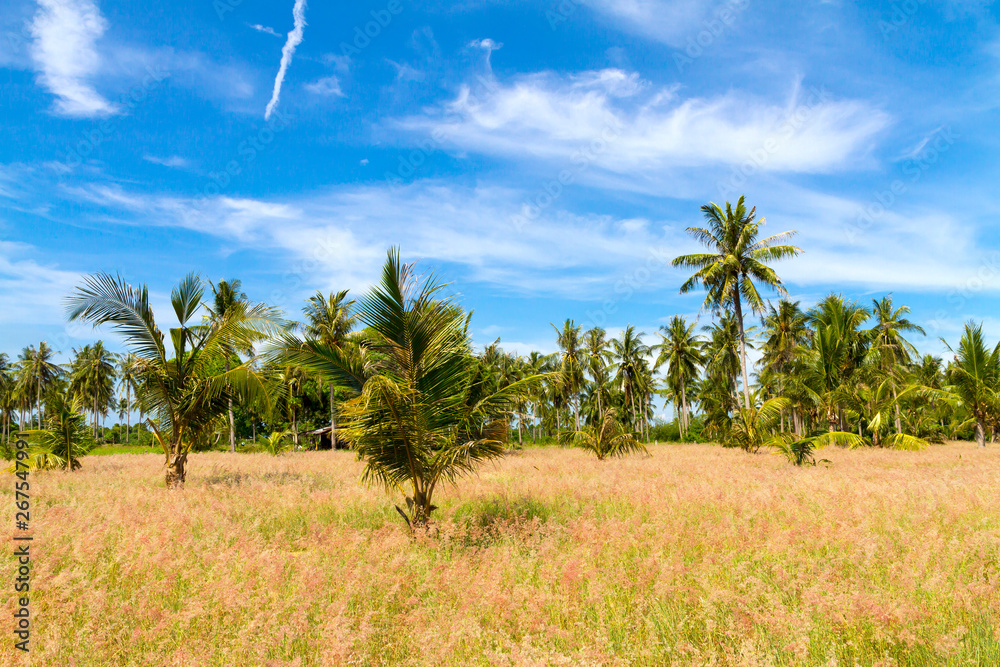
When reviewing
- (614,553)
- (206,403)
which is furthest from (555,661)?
(206,403)

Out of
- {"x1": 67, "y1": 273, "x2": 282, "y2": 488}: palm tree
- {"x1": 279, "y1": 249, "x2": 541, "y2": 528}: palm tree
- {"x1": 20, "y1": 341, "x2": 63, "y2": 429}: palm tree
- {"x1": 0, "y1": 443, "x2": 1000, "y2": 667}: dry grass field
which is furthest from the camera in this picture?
{"x1": 20, "y1": 341, "x2": 63, "y2": 429}: palm tree

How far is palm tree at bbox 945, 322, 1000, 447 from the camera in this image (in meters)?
19.5

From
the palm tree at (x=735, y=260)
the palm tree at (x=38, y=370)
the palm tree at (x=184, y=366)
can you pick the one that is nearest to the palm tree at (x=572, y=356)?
the palm tree at (x=735, y=260)

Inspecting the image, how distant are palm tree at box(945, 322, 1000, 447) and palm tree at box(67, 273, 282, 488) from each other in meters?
24.6

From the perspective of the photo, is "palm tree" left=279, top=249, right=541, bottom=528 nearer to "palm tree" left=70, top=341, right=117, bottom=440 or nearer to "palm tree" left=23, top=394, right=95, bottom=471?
"palm tree" left=23, top=394, right=95, bottom=471

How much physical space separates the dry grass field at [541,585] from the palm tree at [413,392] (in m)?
0.95

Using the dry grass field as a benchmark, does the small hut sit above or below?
below

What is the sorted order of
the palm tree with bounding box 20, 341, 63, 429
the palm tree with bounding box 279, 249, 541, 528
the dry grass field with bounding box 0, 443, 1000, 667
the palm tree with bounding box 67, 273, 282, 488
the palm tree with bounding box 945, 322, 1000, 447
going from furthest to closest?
the palm tree with bounding box 20, 341, 63, 429
the palm tree with bounding box 945, 322, 1000, 447
the palm tree with bounding box 67, 273, 282, 488
the palm tree with bounding box 279, 249, 541, 528
the dry grass field with bounding box 0, 443, 1000, 667

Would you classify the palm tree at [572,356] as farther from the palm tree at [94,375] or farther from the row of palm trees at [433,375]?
the palm tree at [94,375]

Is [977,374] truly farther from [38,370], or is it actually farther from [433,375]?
[38,370]

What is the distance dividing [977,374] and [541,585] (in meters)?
23.6

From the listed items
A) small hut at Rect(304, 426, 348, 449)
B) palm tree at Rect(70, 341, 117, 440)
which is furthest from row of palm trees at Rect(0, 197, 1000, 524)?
palm tree at Rect(70, 341, 117, 440)

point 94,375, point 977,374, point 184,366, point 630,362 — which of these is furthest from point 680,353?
point 94,375

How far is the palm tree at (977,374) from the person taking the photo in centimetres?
1945
